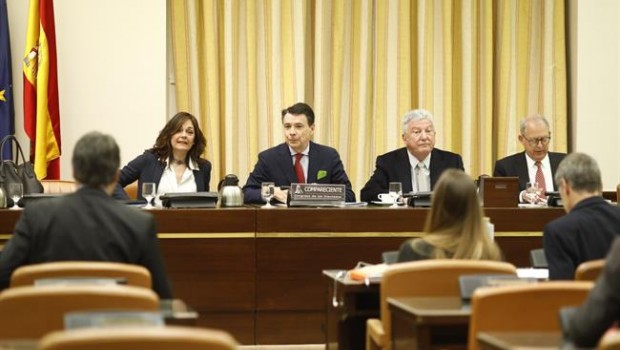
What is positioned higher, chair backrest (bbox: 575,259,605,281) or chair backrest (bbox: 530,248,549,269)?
chair backrest (bbox: 575,259,605,281)

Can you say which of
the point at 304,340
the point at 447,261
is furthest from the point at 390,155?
the point at 447,261

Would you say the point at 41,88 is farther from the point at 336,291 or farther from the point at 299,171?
the point at 336,291

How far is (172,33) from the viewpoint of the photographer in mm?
8992

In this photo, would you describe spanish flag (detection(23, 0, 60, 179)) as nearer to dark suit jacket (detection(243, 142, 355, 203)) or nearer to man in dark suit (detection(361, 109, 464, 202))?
dark suit jacket (detection(243, 142, 355, 203))

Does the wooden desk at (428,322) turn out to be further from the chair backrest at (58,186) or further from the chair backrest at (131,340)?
the chair backrest at (58,186)

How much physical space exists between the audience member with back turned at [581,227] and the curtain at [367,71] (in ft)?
16.1

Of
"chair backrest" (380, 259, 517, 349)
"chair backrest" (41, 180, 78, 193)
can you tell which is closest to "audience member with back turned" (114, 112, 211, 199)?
"chair backrest" (41, 180, 78, 193)

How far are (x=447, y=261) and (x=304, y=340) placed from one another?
2804 mm

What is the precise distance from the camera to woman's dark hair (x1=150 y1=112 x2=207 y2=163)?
284 inches

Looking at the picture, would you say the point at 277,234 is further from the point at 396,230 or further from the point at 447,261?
the point at 447,261

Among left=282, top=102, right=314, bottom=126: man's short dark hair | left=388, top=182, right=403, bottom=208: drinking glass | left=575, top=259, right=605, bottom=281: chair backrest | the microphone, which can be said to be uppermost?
left=282, top=102, right=314, bottom=126: man's short dark hair

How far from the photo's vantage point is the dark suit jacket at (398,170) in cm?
739

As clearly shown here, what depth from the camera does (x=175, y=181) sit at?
23.8 ft

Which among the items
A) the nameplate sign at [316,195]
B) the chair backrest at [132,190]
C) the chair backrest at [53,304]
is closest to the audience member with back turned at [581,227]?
the chair backrest at [53,304]
